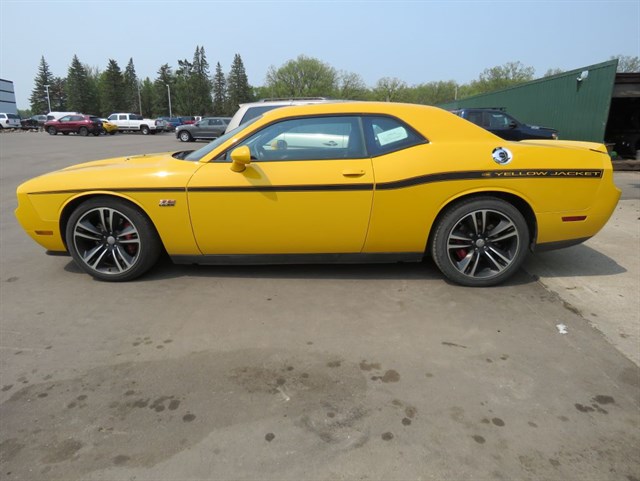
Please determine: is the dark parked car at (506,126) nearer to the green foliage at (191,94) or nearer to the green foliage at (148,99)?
the green foliage at (191,94)

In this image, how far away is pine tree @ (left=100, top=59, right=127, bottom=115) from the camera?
85.9 metres

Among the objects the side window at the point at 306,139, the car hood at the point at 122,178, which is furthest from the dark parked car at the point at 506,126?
the car hood at the point at 122,178

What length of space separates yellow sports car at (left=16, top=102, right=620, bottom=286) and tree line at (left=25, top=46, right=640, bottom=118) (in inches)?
3307

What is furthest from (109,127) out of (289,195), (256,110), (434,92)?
(434,92)

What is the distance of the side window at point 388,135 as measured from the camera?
3.67 metres

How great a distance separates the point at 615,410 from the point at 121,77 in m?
99.6

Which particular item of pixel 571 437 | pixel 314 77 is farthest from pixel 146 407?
pixel 314 77

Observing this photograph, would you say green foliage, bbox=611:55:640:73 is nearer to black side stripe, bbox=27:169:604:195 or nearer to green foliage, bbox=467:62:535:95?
green foliage, bbox=467:62:535:95

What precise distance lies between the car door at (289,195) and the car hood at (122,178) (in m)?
0.18

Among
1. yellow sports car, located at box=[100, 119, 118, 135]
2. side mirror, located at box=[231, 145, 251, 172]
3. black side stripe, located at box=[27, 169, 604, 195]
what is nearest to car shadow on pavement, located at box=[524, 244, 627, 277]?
black side stripe, located at box=[27, 169, 604, 195]

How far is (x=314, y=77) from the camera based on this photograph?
88.9 metres

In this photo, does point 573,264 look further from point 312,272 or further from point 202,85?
point 202,85

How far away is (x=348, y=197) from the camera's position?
3.59 meters

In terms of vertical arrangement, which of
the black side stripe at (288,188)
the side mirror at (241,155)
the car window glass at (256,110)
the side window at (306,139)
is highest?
the car window glass at (256,110)
